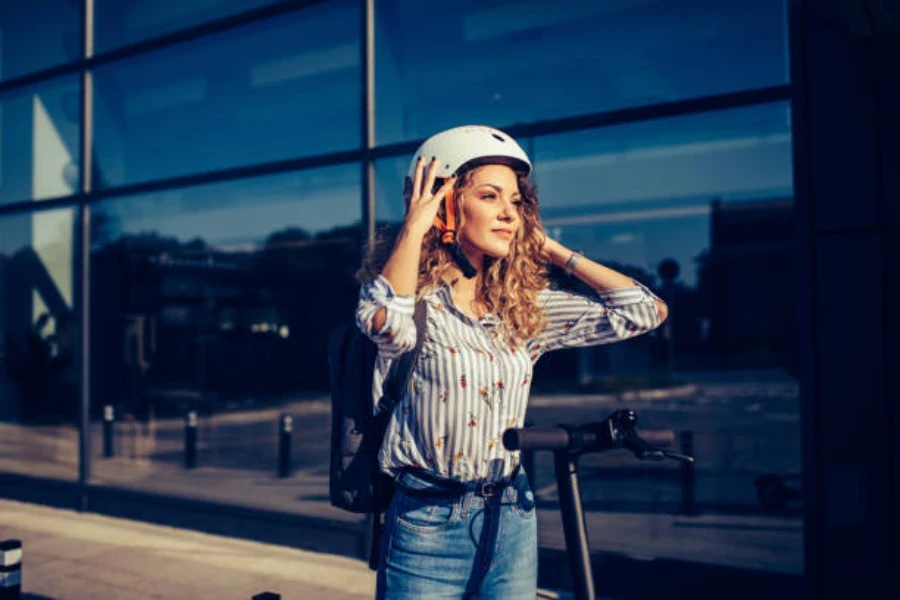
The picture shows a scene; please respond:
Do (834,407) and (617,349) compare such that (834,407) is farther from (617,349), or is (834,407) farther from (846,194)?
(617,349)

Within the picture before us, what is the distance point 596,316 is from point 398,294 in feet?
1.90

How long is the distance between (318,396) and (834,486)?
18.8 m

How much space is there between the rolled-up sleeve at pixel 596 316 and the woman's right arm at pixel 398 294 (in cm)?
46

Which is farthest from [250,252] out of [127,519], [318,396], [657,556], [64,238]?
[657,556]

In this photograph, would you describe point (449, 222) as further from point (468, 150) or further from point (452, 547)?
point (452, 547)

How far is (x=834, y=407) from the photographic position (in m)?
3.65

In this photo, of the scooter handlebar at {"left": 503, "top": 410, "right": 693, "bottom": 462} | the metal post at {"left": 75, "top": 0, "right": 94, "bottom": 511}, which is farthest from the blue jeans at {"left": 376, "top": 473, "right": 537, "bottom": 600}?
the metal post at {"left": 75, "top": 0, "right": 94, "bottom": 511}

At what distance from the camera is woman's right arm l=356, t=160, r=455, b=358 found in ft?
5.16

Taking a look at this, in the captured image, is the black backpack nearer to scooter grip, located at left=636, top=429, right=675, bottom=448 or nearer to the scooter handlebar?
the scooter handlebar

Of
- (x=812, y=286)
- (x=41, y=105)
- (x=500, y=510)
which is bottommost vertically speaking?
(x=500, y=510)

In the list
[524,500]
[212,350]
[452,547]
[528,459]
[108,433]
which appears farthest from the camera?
[212,350]

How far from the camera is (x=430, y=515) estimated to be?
170 centimetres

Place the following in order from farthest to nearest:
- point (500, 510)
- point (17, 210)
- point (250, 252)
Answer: point (250, 252), point (17, 210), point (500, 510)

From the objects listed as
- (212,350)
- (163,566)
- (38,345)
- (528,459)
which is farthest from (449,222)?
(212,350)
